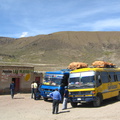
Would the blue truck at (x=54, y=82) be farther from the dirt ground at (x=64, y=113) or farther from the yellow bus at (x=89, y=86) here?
the dirt ground at (x=64, y=113)

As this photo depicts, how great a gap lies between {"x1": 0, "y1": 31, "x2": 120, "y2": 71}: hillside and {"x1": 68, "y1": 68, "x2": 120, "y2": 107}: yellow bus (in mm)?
52432

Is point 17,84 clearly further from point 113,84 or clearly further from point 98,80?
point 98,80

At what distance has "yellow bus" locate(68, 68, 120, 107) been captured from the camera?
1247cm

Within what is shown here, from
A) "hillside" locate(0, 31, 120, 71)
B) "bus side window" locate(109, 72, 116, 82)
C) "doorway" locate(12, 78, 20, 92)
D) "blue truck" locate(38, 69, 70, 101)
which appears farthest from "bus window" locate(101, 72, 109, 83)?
"hillside" locate(0, 31, 120, 71)

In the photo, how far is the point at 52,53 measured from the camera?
8788 cm

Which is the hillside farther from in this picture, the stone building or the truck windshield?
the truck windshield

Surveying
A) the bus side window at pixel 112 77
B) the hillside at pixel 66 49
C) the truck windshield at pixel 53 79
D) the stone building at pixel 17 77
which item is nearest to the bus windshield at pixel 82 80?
the truck windshield at pixel 53 79

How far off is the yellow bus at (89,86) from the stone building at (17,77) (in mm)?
9883

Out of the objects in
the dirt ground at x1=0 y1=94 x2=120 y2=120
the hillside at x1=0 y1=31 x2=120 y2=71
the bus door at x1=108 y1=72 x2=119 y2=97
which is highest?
the hillside at x1=0 y1=31 x2=120 y2=71

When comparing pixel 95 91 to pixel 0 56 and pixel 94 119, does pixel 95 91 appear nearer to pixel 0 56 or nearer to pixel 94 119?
pixel 94 119

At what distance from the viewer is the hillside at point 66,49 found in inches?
3118

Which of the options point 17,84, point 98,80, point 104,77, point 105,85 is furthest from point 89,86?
point 17,84

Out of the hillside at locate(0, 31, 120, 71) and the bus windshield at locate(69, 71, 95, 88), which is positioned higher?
the hillside at locate(0, 31, 120, 71)

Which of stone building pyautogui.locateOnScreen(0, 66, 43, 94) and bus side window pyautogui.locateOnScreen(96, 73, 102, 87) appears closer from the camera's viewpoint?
bus side window pyautogui.locateOnScreen(96, 73, 102, 87)
